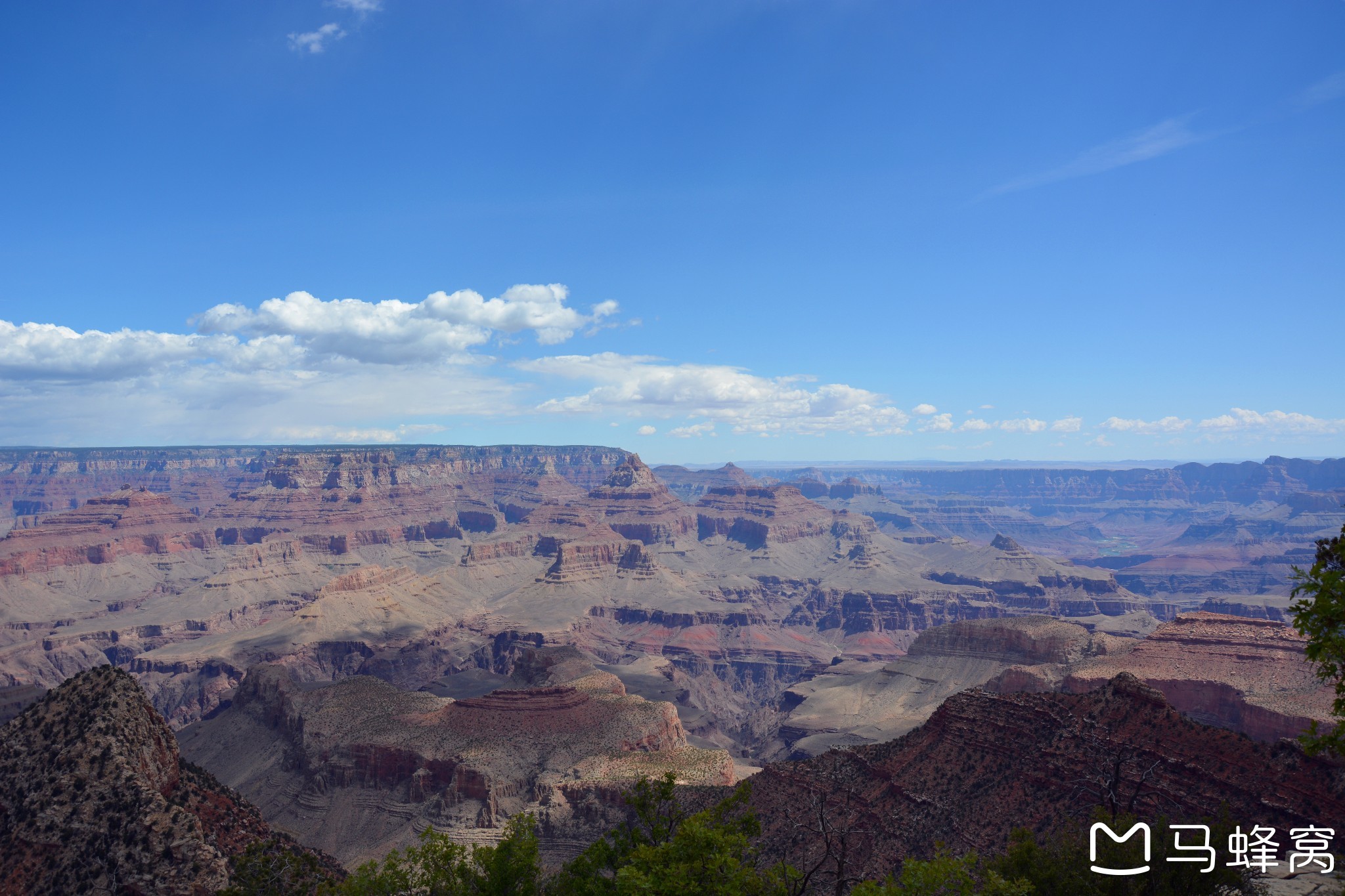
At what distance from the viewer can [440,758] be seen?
91.1 meters

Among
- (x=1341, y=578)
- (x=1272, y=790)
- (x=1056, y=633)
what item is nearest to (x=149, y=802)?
(x=1341, y=578)

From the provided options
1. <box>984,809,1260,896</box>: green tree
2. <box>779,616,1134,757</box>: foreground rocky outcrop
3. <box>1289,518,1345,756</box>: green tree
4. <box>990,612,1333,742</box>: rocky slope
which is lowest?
<box>779,616,1134,757</box>: foreground rocky outcrop

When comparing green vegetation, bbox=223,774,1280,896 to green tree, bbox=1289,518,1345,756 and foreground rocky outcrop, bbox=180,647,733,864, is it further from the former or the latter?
foreground rocky outcrop, bbox=180,647,733,864

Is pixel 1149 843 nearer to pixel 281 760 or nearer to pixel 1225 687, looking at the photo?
pixel 1225 687

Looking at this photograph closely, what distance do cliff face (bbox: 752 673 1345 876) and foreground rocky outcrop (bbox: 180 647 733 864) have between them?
82.2 feet

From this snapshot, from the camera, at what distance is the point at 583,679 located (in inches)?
4454

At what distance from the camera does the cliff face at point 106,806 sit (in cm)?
3875

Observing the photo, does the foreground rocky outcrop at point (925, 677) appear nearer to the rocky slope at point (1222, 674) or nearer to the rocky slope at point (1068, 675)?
the rocky slope at point (1068, 675)

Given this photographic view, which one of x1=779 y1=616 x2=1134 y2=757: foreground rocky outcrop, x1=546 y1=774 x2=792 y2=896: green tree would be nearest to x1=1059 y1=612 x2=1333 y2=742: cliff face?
x1=779 y1=616 x2=1134 y2=757: foreground rocky outcrop

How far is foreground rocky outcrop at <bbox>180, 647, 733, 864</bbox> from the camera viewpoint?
84125 millimetres

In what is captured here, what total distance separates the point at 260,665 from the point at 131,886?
95.5 meters

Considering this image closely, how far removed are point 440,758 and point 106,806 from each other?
172 feet

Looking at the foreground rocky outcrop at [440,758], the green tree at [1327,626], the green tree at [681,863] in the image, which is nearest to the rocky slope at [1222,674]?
the foreground rocky outcrop at [440,758]

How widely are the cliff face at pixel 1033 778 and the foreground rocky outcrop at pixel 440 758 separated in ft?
82.2
